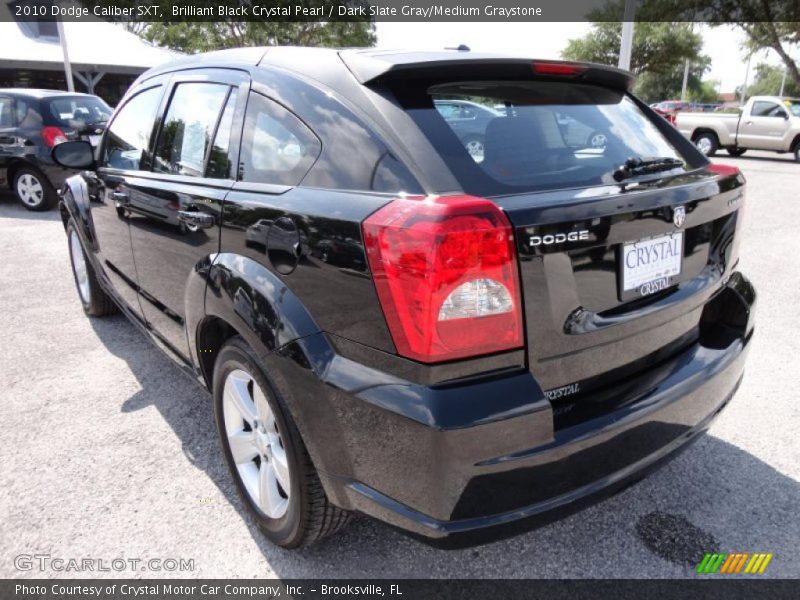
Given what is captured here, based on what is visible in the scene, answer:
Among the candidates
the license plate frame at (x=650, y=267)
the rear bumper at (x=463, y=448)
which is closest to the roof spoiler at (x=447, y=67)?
the license plate frame at (x=650, y=267)

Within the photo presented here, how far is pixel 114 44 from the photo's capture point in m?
24.6

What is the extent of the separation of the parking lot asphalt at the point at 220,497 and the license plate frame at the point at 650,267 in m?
0.88

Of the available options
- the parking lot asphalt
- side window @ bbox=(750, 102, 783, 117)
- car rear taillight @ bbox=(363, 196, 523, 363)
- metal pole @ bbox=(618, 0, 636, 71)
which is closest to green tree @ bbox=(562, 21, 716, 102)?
side window @ bbox=(750, 102, 783, 117)

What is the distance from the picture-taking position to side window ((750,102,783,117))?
605 inches

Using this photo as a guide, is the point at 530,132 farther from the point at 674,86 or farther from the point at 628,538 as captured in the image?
the point at 674,86

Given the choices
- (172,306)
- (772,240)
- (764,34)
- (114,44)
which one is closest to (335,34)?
(114,44)

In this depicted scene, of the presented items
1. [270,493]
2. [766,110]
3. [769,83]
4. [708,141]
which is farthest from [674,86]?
[270,493]

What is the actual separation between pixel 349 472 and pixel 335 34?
35777mm

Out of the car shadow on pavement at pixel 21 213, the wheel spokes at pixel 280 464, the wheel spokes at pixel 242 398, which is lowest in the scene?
the car shadow on pavement at pixel 21 213

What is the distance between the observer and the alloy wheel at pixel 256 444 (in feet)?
6.73

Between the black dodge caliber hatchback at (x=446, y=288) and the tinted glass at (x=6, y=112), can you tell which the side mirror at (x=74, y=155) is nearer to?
the black dodge caliber hatchback at (x=446, y=288)

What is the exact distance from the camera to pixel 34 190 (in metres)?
8.75

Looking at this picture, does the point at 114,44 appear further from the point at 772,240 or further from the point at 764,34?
the point at 764,34

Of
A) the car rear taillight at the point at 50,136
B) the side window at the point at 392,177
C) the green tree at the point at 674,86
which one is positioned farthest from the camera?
the green tree at the point at 674,86
